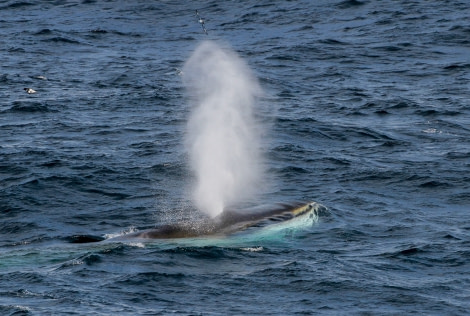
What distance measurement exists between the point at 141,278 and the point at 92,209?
8.81 metres

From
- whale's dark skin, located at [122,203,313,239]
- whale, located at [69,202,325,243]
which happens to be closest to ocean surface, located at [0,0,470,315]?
whale, located at [69,202,325,243]

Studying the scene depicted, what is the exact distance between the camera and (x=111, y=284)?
88.0 ft

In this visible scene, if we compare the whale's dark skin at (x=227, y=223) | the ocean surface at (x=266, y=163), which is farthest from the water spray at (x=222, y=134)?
the whale's dark skin at (x=227, y=223)

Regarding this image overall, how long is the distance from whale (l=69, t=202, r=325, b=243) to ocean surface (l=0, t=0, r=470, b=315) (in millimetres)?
600

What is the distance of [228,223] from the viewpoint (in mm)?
32094

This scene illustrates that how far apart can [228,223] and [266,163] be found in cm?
1021

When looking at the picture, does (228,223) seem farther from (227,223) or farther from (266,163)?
(266,163)

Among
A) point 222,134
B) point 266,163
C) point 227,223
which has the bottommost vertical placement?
point 266,163

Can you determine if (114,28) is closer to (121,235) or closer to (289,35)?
(289,35)

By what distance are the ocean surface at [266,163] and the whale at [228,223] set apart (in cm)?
→ 60

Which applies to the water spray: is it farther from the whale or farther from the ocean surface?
the whale

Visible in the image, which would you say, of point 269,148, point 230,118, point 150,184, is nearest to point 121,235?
point 150,184

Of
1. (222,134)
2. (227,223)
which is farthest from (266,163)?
(227,223)

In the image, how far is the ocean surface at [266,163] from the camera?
1057 inches
